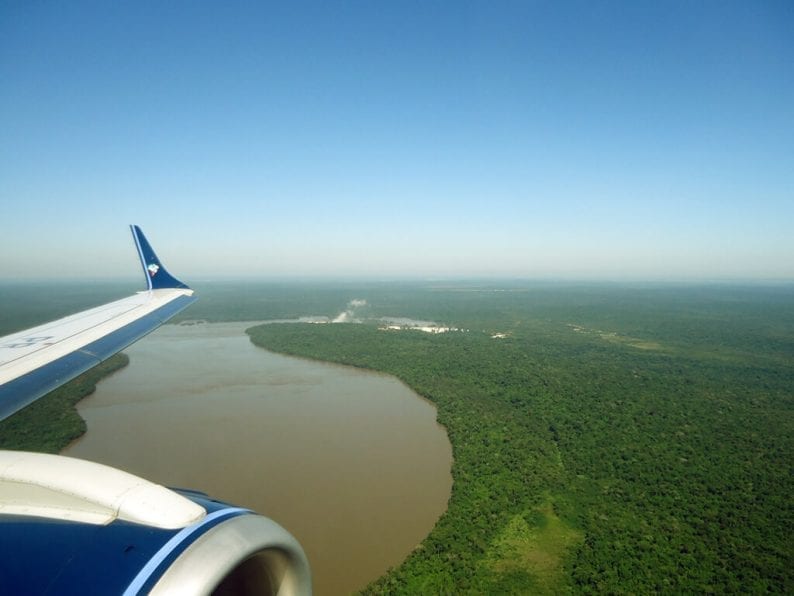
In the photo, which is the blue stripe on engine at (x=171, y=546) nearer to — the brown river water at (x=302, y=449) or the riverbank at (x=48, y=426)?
the brown river water at (x=302, y=449)

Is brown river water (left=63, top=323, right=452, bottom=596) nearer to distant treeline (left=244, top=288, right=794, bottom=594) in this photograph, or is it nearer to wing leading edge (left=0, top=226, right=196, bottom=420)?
distant treeline (left=244, top=288, right=794, bottom=594)

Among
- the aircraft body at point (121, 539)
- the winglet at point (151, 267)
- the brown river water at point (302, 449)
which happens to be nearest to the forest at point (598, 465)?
the brown river water at point (302, 449)

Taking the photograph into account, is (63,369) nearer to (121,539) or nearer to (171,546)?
(121,539)

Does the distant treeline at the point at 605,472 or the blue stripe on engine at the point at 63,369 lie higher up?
the blue stripe on engine at the point at 63,369

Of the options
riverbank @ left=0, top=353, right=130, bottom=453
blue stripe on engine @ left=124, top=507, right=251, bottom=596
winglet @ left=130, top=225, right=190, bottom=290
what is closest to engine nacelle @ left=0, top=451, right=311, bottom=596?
blue stripe on engine @ left=124, top=507, right=251, bottom=596

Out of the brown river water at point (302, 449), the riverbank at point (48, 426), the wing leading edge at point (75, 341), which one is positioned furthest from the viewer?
the riverbank at point (48, 426)

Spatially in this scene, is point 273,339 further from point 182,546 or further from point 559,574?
point 182,546
